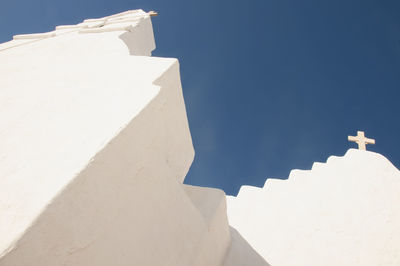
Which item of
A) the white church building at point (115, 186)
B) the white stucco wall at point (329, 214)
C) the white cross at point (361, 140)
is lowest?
the white stucco wall at point (329, 214)

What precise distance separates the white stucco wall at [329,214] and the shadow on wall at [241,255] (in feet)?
0.47

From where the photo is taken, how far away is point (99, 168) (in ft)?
3.53

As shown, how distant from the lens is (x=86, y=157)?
1046 mm

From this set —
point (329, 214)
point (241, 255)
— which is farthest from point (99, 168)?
point (329, 214)

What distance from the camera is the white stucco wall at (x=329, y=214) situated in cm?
302

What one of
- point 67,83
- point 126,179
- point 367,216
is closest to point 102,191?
point 126,179

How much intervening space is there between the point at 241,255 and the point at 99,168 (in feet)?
7.49

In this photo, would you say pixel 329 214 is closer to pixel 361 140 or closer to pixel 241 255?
pixel 241 255

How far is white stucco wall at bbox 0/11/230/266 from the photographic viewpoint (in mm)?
901

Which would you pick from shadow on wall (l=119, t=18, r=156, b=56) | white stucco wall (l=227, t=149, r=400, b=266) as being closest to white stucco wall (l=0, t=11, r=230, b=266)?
white stucco wall (l=227, t=149, r=400, b=266)

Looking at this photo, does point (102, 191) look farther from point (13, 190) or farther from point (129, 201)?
point (13, 190)

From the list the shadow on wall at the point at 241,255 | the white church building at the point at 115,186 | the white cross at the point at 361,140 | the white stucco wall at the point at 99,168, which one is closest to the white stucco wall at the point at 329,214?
the white church building at the point at 115,186

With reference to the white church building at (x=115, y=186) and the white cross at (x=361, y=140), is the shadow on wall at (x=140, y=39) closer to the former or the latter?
the white church building at (x=115, y=186)

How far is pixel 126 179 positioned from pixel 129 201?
0.13 metres
